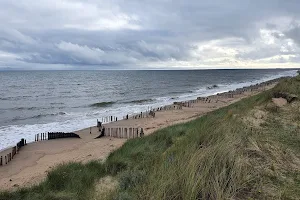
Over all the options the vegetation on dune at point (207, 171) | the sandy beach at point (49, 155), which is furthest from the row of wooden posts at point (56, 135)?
the vegetation on dune at point (207, 171)

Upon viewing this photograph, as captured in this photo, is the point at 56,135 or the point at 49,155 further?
the point at 56,135

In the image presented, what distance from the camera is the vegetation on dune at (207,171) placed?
510 centimetres

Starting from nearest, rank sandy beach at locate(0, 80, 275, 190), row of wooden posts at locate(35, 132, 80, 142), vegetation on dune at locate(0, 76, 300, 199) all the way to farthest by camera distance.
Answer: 1. vegetation on dune at locate(0, 76, 300, 199)
2. sandy beach at locate(0, 80, 275, 190)
3. row of wooden posts at locate(35, 132, 80, 142)

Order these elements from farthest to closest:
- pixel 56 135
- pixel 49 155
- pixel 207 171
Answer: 1. pixel 56 135
2. pixel 49 155
3. pixel 207 171

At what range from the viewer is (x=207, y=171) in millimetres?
5367

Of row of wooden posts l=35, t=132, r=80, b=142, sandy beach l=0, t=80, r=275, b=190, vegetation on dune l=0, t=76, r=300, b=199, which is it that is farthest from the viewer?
row of wooden posts l=35, t=132, r=80, b=142

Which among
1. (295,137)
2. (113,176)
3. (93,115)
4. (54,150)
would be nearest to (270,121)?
(295,137)

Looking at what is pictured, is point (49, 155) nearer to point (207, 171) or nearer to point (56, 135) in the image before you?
point (56, 135)

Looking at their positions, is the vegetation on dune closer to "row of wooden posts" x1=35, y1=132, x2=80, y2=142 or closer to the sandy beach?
the sandy beach

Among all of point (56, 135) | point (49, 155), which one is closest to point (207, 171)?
point (49, 155)

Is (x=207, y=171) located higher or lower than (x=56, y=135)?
higher

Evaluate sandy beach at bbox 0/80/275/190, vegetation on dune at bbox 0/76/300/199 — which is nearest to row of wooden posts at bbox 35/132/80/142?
sandy beach at bbox 0/80/275/190

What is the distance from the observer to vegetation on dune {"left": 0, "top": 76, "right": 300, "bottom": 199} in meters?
5.10

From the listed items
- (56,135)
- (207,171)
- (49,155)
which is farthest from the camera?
(56,135)
